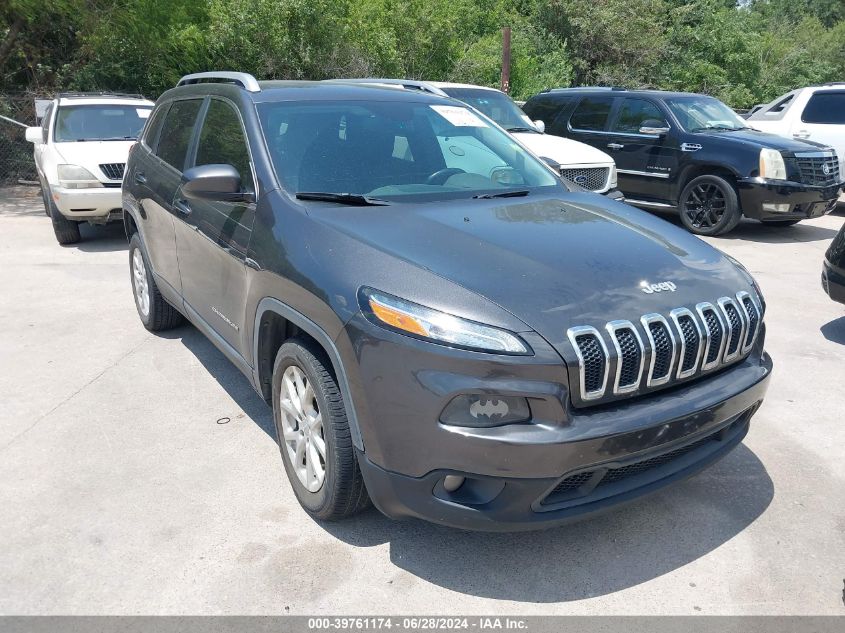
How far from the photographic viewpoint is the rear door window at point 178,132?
450cm

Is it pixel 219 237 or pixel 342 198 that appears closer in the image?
pixel 342 198

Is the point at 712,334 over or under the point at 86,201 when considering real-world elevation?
over

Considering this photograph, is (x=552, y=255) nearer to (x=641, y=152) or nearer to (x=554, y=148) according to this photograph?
(x=554, y=148)

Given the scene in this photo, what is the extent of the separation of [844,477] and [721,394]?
127cm

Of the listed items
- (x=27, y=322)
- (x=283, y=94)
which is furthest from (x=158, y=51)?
(x=283, y=94)

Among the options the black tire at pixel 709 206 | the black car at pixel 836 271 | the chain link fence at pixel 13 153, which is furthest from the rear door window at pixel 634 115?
the chain link fence at pixel 13 153

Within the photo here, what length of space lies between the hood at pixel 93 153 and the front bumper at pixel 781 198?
7315 millimetres

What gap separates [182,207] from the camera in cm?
429

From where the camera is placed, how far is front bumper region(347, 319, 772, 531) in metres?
2.43

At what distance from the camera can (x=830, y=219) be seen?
36.3 feet

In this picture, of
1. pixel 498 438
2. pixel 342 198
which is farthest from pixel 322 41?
pixel 498 438

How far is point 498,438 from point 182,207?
8.85 feet

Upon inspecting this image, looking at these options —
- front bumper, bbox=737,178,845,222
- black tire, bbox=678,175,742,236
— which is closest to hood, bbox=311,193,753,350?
front bumper, bbox=737,178,845,222

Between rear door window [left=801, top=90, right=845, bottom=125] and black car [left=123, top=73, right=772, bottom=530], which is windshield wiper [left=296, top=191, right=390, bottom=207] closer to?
black car [left=123, top=73, right=772, bottom=530]
